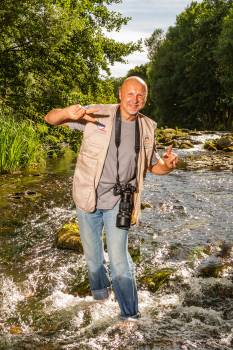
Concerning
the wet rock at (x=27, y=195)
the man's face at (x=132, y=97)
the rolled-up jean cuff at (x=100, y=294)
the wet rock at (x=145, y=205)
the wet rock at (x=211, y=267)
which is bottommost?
the wet rock at (x=211, y=267)

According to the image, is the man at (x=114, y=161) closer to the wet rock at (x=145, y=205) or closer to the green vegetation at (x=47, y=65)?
the wet rock at (x=145, y=205)

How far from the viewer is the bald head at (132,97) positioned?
409cm

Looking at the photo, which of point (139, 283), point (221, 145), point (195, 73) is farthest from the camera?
point (195, 73)

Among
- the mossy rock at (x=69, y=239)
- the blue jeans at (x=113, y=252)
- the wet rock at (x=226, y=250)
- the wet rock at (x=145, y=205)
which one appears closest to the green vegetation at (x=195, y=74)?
the wet rock at (x=145, y=205)

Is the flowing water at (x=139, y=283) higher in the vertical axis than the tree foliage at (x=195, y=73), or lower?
lower

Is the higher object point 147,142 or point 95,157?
point 147,142

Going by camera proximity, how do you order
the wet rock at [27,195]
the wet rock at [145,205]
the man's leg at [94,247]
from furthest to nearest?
1. the wet rock at [27,195]
2. the wet rock at [145,205]
3. the man's leg at [94,247]

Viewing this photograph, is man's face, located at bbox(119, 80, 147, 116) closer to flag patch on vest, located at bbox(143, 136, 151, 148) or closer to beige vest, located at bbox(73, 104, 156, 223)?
beige vest, located at bbox(73, 104, 156, 223)

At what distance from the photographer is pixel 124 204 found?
162 inches

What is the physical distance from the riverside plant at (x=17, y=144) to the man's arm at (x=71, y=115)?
948 cm

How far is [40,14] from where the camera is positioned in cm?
1393

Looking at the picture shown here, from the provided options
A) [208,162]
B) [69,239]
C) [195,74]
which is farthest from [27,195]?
[195,74]

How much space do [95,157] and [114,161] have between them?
0.64ft

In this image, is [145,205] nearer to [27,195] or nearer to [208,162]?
[27,195]
